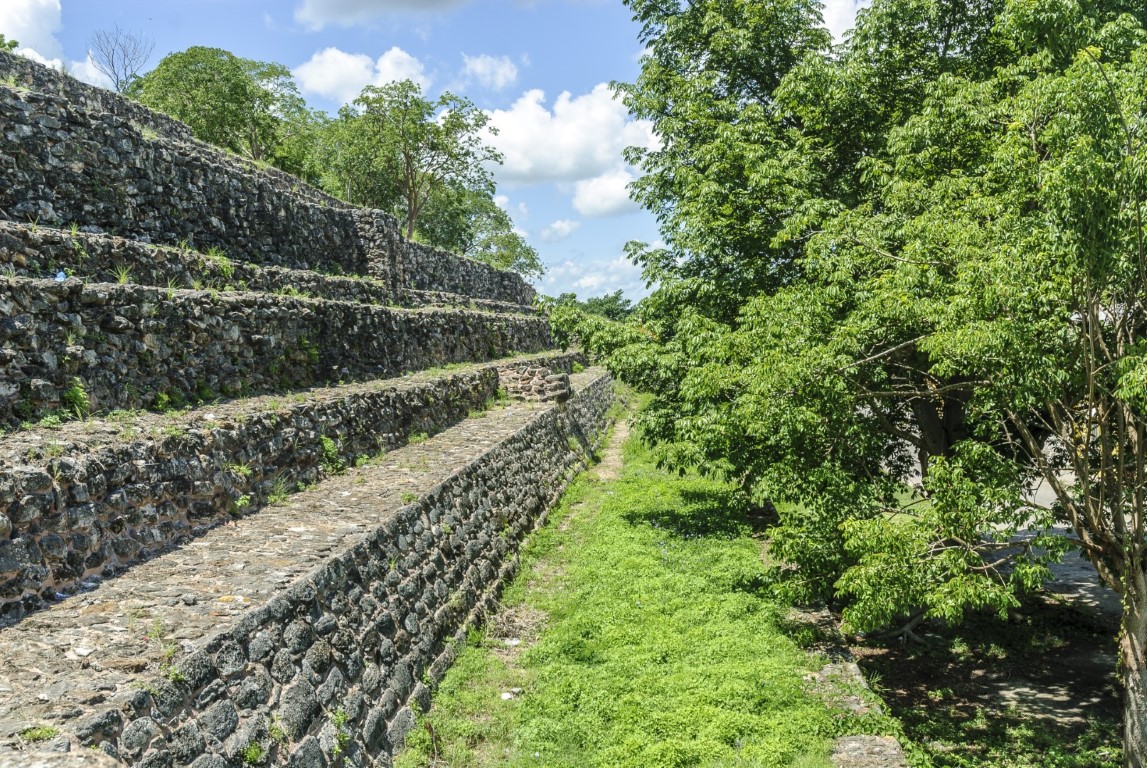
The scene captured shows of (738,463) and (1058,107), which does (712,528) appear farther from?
(1058,107)

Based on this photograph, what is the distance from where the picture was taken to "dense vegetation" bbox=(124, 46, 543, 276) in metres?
21.5

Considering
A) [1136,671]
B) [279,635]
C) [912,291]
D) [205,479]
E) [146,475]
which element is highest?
[912,291]

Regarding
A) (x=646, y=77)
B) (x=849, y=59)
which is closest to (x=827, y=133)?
(x=849, y=59)

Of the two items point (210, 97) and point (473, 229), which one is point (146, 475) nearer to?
point (210, 97)

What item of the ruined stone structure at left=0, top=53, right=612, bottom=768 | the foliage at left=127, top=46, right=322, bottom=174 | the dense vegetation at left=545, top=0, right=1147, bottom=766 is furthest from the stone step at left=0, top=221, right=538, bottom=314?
the foliage at left=127, top=46, right=322, bottom=174

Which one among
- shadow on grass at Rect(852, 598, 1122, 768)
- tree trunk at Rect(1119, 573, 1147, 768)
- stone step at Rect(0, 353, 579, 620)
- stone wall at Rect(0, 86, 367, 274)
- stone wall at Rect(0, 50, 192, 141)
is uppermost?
stone wall at Rect(0, 50, 192, 141)

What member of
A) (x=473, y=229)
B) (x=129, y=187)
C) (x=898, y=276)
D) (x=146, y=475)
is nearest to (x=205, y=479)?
(x=146, y=475)

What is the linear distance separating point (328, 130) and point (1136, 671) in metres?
29.5

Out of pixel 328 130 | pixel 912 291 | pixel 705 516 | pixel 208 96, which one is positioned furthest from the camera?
pixel 328 130

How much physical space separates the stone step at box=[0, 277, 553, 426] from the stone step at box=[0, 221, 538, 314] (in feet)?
1.77

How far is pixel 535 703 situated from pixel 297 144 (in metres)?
28.7

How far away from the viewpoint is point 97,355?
21.4ft

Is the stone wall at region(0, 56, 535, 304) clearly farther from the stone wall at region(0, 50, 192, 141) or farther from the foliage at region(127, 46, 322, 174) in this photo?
the foliage at region(127, 46, 322, 174)

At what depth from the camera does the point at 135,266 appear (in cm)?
805
